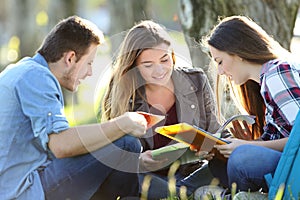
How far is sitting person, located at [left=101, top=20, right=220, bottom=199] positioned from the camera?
16.8 feet

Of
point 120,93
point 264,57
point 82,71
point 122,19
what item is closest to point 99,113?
point 120,93

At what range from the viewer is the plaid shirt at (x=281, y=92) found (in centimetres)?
442

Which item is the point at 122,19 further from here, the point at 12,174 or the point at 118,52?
the point at 12,174

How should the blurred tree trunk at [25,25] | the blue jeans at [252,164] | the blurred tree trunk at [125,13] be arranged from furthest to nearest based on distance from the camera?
the blurred tree trunk at [25,25] → the blurred tree trunk at [125,13] → the blue jeans at [252,164]

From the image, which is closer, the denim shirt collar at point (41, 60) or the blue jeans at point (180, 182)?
the denim shirt collar at point (41, 60)

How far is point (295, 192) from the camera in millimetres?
4184

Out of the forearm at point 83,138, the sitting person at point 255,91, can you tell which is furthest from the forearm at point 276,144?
the forearm at point 83,138

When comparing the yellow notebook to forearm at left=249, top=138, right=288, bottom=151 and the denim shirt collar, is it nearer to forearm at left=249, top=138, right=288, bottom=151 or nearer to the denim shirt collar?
forearm at left=249, top=138, right=288, bottom=151

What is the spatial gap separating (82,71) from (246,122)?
0.96 m

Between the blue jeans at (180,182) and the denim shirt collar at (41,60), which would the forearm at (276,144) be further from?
the denim shirt collar at (41,60)

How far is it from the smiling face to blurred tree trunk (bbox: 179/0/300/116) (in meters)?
1.59

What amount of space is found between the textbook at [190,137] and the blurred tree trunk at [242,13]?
4.78 ft

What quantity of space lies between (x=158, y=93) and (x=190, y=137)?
2.80 feet

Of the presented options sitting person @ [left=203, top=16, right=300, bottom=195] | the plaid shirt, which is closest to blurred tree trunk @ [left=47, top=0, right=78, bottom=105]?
sitting person @ [left=203, top=16, right=300, bottom=195]
